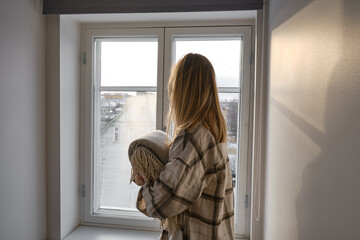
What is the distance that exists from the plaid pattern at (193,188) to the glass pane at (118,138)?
3.53 feet

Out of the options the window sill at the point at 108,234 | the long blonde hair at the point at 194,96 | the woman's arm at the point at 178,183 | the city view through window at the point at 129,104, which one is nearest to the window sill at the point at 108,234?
the window sill at the point at 108,234

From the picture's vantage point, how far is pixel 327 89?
73 cm

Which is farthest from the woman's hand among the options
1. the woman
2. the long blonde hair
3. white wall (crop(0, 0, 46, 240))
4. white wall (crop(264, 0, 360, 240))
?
white wall (crop(0, 0, 46, 240))

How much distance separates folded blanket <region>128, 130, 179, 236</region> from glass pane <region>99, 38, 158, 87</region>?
106 cm

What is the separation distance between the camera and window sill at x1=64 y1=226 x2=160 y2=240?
2031mm

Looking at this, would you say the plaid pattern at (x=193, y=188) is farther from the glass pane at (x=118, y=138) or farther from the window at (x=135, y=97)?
the glass pane at (x=118, y=138)

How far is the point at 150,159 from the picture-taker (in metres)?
1.07


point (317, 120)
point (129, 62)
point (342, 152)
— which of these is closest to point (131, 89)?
point (129, 62)

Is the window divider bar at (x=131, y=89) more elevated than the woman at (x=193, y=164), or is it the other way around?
the window divider bar at (x=131, y=89)

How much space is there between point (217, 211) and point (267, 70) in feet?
3.07

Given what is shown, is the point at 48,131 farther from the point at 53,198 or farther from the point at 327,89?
the point at 327,89

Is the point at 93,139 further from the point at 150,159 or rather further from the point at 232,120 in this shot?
the point at 150,159

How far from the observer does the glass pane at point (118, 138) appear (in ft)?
7.09

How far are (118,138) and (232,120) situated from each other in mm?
866
